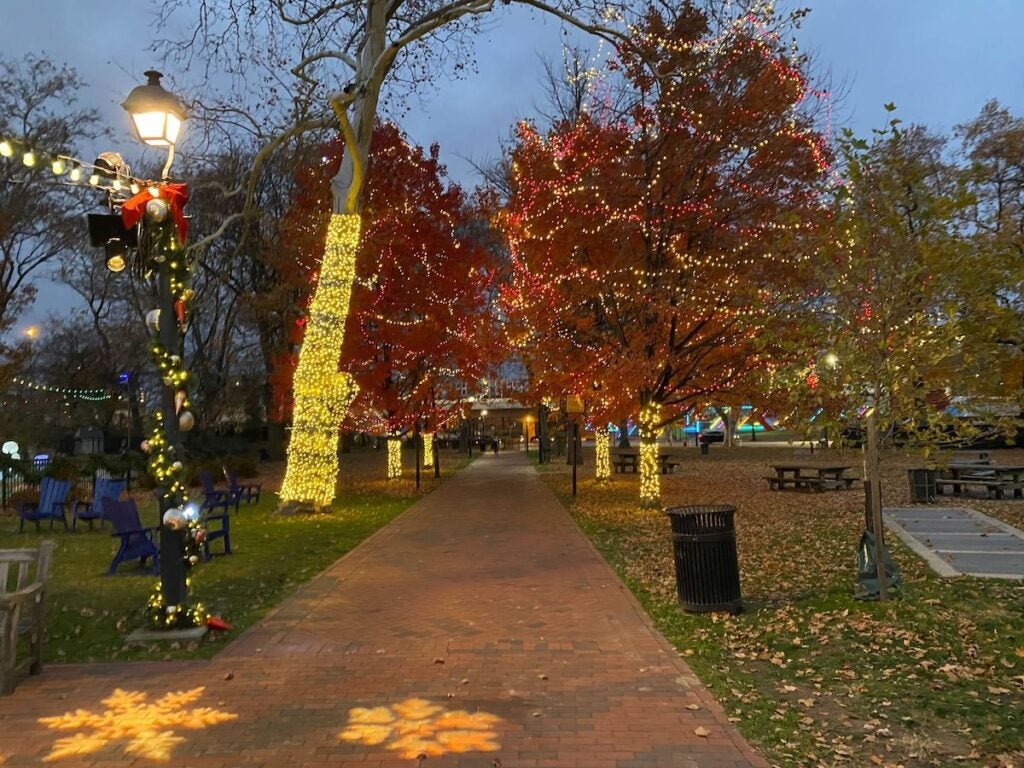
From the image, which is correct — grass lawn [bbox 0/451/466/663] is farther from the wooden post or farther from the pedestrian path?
the pedestrian path

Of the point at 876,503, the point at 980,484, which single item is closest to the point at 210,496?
the point at 876,503

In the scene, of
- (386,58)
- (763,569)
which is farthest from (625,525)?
(386,58)

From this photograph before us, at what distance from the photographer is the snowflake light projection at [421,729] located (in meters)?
4.41

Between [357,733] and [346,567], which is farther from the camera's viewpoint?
[346,567]

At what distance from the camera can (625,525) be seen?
14547 millimetres

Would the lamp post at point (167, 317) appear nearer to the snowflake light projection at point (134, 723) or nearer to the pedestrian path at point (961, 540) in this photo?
the snowflake light projection at point (134, 723)

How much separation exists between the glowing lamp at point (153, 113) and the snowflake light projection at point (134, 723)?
4.32 metres

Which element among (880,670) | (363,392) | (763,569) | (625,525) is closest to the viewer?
(880,670)

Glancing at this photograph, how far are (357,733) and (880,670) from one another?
Result: 12.0ft

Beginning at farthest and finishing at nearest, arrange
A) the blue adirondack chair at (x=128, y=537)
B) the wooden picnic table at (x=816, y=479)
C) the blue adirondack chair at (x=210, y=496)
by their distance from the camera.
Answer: the wooden picnic table at (x=816, y=479), the blue adirondack chair at (x=210, y=496), the blue adirondack chair at (x=128, y=537)

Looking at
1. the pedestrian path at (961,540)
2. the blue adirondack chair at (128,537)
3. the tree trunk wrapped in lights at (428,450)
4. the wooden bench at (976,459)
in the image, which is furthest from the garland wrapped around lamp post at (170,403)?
the tree trunk wrapped in lights at (428,450)

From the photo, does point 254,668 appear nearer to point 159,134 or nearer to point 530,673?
point 530,673

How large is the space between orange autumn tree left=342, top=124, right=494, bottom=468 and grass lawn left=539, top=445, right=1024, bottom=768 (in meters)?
13.4

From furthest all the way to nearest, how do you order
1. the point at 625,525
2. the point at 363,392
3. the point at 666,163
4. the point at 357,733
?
the point at 363,392
the point at 666,163
the point at 625,525
the point at 357,733
